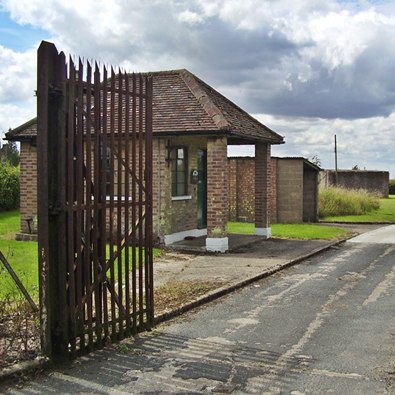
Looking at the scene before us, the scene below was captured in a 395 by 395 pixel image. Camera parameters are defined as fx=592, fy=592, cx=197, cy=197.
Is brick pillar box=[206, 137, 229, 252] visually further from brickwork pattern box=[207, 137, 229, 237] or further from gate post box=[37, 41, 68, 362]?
gate post box=[37, 41, 68, 362]

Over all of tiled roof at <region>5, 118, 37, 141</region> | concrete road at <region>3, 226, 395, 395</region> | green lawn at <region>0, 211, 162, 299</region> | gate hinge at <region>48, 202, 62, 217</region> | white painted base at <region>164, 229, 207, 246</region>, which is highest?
tiled roof at <region>5, 118, 37, 141</region>

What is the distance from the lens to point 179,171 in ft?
53.7

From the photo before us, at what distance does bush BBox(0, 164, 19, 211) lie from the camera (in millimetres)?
24939

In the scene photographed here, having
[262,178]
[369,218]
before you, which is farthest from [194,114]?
[369,218]

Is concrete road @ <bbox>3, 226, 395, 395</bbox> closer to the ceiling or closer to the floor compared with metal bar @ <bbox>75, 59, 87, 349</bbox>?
closer to the floor

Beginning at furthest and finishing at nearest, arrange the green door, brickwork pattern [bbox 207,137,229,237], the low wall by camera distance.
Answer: the low wall → the green door → brickwork pattern [bbox 207,137,229,237]

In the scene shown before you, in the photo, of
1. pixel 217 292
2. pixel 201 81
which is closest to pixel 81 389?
pixel 217 292

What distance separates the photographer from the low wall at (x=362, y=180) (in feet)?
146

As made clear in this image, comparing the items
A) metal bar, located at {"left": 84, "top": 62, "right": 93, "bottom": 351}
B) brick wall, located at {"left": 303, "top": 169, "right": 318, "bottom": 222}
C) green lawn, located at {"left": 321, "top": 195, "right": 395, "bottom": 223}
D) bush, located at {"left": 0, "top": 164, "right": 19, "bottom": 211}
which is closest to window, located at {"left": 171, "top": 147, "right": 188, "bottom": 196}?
metal bar, located at {"left": 84, "top": 62, "right": 93, "bottom": 351}

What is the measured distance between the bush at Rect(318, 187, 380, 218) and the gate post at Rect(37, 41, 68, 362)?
22.7 metres

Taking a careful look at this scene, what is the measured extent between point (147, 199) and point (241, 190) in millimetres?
17291

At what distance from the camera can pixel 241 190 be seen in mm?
24531

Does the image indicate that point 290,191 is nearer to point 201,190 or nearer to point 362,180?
point 201,190

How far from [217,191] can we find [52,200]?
8.69 meters
